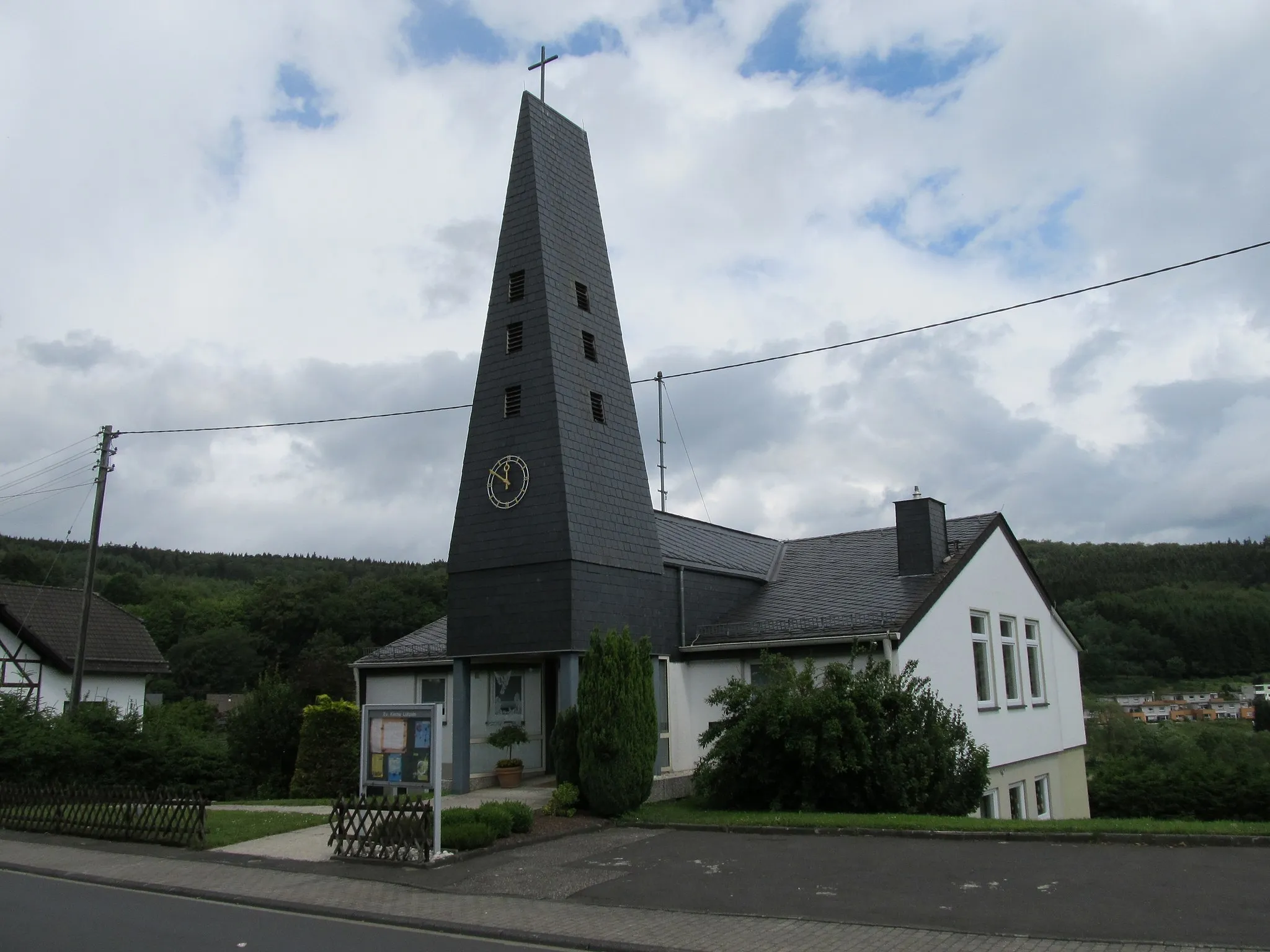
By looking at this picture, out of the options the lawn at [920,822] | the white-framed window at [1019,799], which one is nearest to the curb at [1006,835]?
the lawn at [920,822]

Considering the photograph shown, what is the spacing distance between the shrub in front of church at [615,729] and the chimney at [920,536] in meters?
8.00

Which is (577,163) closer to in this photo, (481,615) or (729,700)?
(481,615)

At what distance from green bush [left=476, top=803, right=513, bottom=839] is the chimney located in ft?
36.0

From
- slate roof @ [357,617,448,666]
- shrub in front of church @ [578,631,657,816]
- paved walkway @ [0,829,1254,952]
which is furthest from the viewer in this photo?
slate roof @ [357,617,448,666]

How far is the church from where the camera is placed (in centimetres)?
1827

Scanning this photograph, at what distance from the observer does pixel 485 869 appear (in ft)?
39.2

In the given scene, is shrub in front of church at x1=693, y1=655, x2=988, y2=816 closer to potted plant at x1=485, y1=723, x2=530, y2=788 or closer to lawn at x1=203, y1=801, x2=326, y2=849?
potted plant at x1=485, y1=723, x2=530, y2=788

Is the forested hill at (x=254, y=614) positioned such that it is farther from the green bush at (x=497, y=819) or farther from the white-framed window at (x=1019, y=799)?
the green bush at (x=497, y=819)

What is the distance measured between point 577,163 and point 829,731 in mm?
14142

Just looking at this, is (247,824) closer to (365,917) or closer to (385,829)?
(385,829)

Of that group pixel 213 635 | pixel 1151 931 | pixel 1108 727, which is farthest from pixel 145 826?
pixel 213 635

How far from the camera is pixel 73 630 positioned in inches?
1339

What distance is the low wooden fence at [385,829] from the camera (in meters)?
12.4

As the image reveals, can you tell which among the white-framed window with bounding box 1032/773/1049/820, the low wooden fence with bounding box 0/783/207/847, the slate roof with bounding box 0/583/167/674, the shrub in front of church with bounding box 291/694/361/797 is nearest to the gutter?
the shrub in front of church with bounding box 291/694/361/797
